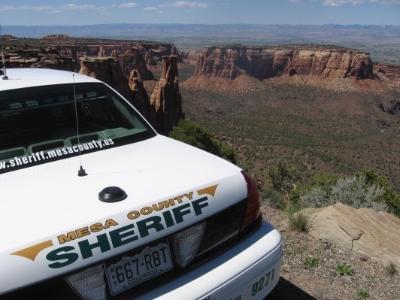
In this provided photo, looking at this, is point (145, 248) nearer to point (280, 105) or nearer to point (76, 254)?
point (76, 254)

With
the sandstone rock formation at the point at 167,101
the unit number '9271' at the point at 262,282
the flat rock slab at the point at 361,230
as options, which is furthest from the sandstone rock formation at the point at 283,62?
the unit number '9271' at the point at 262,282

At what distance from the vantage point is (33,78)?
14.0 ft

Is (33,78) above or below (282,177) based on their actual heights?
above

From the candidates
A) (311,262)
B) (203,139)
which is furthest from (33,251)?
(203,139)

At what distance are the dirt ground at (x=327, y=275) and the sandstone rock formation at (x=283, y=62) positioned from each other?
4947 inches

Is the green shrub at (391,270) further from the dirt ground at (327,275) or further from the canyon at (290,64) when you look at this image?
the canyon at (290,64)

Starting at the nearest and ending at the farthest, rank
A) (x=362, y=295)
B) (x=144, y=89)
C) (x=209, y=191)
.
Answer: (x=209, y=191) < (x=362, y=295) < (x=144, y=89)

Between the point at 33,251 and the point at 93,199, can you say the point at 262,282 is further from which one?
the point at 33,251

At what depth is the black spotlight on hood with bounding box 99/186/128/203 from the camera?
274cm

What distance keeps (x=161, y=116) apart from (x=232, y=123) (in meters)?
42.6

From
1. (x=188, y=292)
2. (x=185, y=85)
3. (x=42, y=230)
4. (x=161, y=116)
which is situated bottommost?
(x=185, y=85)

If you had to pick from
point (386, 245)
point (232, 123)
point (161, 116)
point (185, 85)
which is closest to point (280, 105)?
point (232, 123)

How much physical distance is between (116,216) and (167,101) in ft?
134

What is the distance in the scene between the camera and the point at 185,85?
A: 132125 millimetres
